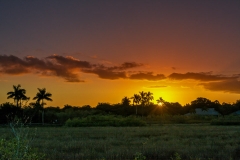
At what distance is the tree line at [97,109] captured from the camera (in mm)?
84794

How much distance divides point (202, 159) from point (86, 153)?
8.23 m

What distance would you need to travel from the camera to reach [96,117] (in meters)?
79.6

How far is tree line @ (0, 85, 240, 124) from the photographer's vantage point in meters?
84.8

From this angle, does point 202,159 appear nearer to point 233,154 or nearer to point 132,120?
point 233,154

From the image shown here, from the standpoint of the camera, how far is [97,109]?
118 m

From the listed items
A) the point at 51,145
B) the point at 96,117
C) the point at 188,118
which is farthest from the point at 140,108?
the point at 51,145

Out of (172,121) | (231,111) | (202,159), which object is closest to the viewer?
(202,159)

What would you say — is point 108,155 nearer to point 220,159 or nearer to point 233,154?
point 220,159

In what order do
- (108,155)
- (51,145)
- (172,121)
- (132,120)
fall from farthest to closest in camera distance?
(172,121)
(132,120)
(51,145)
(108,155)

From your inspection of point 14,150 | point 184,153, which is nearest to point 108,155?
point 184,153

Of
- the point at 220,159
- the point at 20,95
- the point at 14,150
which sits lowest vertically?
the point at 220,159

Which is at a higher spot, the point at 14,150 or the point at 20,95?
the point at 20,95

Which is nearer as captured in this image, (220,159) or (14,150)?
(14,150)

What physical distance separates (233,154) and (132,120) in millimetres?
52281
